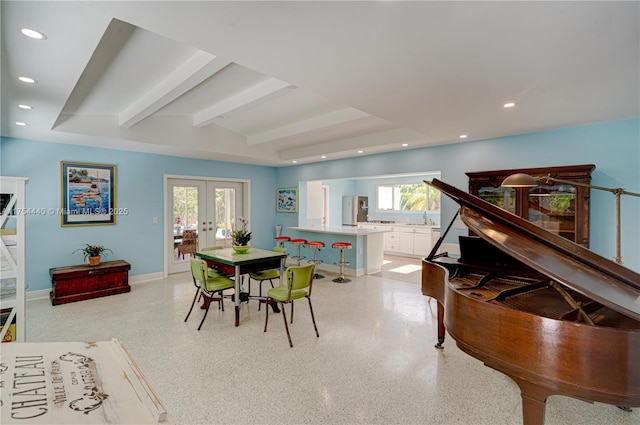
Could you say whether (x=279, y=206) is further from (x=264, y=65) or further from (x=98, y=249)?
(x=264, y=65)

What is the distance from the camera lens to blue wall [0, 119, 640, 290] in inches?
147

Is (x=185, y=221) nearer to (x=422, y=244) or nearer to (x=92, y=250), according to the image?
(x=92, y=250)

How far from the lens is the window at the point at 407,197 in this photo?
8758 mm

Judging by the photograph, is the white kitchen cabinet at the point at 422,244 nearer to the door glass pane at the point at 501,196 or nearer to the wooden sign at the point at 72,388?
the door glass pane at the point at 501,196

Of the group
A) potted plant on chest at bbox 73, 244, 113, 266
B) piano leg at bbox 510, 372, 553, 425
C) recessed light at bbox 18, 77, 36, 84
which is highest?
recessed light at bbox 18, 77, 36, 84

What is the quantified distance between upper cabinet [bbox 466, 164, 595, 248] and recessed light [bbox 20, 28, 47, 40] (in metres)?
4.74

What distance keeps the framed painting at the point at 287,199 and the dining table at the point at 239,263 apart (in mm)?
3373

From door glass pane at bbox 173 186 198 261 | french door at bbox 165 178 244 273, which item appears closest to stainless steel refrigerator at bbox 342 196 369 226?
french door at bbox 165 178 244 273

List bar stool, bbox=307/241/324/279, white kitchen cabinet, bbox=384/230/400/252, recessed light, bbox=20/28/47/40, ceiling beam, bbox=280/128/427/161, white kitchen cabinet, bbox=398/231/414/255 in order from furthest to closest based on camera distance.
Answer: white kitchen cabinet, bbox=384/230/400/252 < white kitchen cabinet, bbox=398/231/414/255 < bar stool, bbox=307/241/324/279 < ceiling beam, bbox=280/128/427/161 < recessed light, bbox=20/28/47/40

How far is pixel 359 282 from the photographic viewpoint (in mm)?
5797

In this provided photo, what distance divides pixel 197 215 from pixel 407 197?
595cm

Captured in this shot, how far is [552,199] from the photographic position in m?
3.93

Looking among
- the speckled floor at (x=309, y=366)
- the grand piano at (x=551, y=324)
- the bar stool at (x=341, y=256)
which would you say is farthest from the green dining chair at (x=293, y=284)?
the bar stool at (x=341, y=256)

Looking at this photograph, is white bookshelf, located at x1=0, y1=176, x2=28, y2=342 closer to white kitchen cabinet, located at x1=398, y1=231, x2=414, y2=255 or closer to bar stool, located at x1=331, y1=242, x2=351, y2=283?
bar stool, located at x1=331, y1=242, x2=351, y2=283
